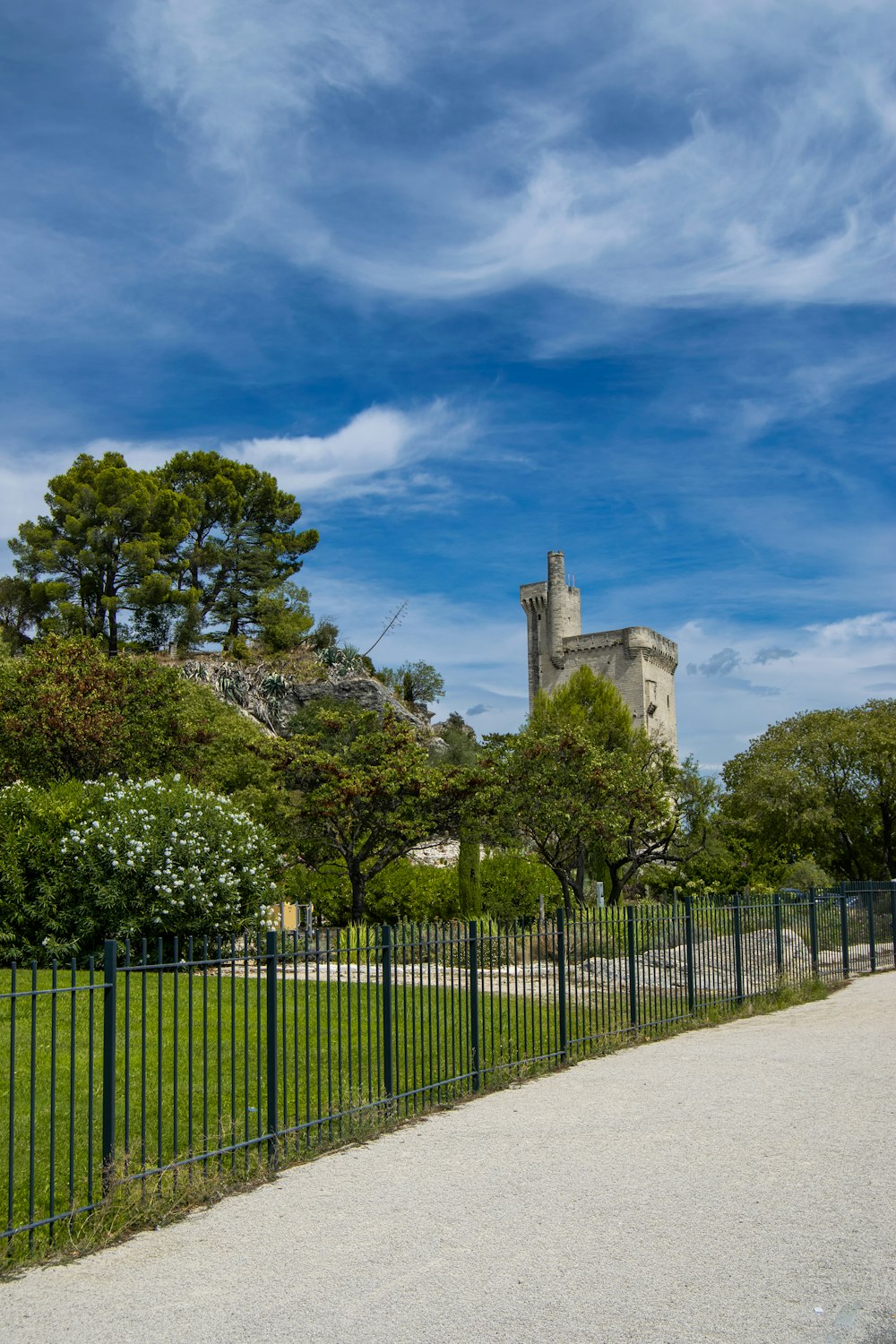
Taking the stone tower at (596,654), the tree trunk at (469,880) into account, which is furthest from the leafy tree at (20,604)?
the stone tower at (596,654)

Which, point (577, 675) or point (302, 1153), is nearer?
point (302, 1153)

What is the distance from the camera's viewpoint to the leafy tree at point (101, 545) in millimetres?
49719

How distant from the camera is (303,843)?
87.4 feet

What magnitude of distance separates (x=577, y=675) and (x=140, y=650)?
2812 centimetres

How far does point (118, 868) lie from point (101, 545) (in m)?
35.5

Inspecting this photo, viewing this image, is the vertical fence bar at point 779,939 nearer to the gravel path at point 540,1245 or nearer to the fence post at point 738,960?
the fence post at point 738,960

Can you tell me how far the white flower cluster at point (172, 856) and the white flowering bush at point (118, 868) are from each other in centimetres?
2

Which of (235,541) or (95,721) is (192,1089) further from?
→ (235,541)

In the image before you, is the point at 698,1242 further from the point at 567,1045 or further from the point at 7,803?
the point at 7,803

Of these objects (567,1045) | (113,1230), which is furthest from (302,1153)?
(567,1045)

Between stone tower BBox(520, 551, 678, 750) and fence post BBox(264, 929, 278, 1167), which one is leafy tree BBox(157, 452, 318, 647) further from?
fence post BBox(264, 929, 278, 1167)

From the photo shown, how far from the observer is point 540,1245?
6227 mm

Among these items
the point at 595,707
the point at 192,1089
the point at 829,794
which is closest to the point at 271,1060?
the point at 192,1089

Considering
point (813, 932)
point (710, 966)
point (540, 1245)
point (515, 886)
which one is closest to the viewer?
point (540, 1245)
